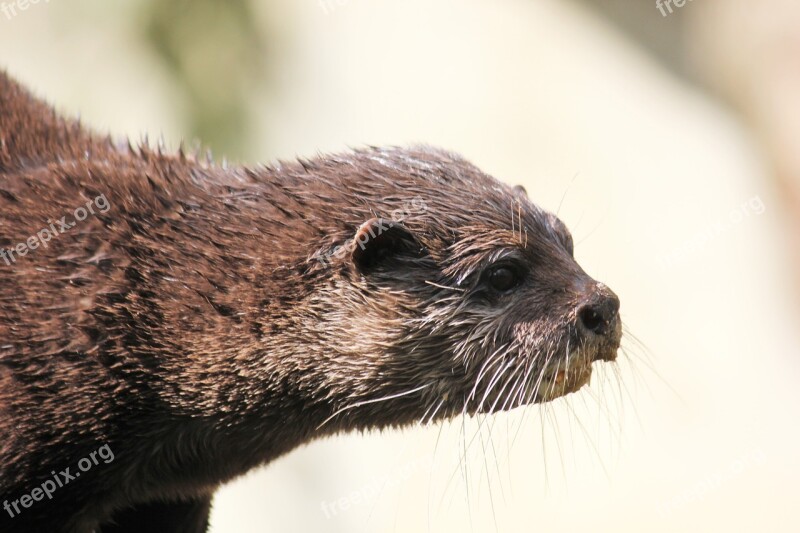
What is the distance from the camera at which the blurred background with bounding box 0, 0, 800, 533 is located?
6938 millimetres

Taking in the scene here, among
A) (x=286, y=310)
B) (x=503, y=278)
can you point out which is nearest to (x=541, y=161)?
(x=503, y=278)

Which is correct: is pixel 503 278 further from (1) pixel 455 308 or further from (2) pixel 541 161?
(2) pixel 541 161

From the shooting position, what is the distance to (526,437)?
6.84 metres

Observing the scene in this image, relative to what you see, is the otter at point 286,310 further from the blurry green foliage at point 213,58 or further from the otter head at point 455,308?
the blurry green foliage at point 213,58

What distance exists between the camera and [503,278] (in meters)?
2.82

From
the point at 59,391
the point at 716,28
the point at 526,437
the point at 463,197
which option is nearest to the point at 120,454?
the point at 59,391

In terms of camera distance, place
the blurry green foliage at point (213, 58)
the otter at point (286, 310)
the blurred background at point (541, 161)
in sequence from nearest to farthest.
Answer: the otter at point (286, 310)
the blurred background at point (541, 161)
the blurry green foliage at point (213, 58)

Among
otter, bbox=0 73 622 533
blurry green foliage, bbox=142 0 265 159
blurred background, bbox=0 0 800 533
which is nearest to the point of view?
otter, bbox=0 73 622 533

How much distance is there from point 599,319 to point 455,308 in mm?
391

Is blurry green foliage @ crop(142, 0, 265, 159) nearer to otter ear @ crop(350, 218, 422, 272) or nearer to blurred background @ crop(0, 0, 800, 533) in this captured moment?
blurred background @ crop(0, 0, 800, 533)

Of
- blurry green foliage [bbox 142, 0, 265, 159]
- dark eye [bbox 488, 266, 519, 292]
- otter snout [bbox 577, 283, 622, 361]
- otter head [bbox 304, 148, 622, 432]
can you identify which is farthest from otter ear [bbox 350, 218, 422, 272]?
blurry green foliage [bbox 142, 0, 265, 159]

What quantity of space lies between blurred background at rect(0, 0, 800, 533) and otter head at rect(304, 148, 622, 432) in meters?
3.78

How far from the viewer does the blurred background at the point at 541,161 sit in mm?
6938

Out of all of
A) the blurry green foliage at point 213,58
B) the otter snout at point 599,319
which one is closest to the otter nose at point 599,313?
the otter snout at point 599,319
